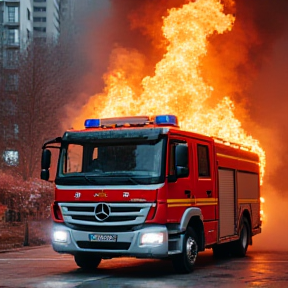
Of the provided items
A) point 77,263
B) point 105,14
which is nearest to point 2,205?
point 105,14

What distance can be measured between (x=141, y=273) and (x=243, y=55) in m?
21.5

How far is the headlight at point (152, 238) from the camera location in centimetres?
1249

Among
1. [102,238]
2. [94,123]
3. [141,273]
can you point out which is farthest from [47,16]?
[102,238]

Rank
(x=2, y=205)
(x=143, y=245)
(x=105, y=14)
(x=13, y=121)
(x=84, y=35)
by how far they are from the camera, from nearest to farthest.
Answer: (x=143, y=245)
(x=2, y=205)
(x=105, y=14)
(x=84, y=35)
(x=13, y=121)

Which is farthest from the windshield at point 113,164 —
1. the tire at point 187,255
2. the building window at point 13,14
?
the building window at point 13,14

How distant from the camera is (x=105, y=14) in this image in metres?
34.4

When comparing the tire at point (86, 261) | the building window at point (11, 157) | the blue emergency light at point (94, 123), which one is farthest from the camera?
the building window at point (11, 157)

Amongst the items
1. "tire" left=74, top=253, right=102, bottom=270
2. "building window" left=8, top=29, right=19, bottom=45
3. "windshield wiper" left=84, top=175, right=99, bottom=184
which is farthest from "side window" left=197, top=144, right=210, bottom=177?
"building window" left=8, top=29, right=19, bottom=45

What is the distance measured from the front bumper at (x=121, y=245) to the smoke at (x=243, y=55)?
56.2 ft

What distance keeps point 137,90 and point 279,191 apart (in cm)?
954

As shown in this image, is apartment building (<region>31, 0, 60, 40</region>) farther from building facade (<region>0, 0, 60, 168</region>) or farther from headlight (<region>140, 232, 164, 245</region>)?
headlight (<region>140, 232, 164, 245</region>)

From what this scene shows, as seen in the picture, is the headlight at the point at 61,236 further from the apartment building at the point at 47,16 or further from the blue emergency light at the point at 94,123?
the apartment building at the point at 47,16

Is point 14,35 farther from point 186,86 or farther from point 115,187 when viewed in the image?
point 115,187

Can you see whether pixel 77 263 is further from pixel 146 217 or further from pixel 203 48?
pixel 203 48
